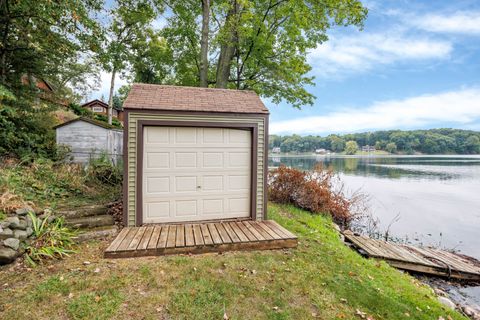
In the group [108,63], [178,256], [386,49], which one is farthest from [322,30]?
[386,49]

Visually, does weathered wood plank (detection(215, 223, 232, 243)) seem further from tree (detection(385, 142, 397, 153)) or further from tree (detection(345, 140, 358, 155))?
tree (detection(385, 142, 397, 153))

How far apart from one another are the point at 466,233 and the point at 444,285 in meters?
5.45

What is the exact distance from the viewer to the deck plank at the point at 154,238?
3.83 m

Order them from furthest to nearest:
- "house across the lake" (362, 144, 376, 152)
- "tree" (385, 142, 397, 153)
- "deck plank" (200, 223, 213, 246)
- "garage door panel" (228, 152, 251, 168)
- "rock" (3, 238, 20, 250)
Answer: "house across the lake" (362, 144, 376, 152), "tree" (385, 142, 397, 153), "garage door panel" (228, 152, 251, 168), "deck plank" (200, 223, 213, 246), "rock" (3, 238, 20, 250)

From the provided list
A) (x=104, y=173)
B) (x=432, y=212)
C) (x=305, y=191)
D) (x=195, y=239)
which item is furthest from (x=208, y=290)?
(x=432, y=212)

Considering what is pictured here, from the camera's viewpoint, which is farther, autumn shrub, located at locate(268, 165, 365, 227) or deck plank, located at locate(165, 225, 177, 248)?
autumn shrub, located at locate(268, 165, 365, 227)

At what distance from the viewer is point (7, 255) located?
3.25 m

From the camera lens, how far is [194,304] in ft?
8.96

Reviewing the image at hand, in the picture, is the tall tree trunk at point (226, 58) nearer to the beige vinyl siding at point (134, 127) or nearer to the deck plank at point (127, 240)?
the beige vinyl siding at point (134, 127)

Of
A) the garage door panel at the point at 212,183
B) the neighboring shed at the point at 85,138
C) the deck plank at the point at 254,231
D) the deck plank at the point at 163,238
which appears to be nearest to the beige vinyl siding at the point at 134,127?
the deck plank at the point at 163,238

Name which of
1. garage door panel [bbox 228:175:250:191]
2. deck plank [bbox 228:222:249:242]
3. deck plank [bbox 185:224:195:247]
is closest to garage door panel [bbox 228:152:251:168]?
garage door panel [bbox 228:175:250:191]

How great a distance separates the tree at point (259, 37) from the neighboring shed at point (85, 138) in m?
4.38

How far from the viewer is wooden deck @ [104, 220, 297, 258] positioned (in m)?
3.79

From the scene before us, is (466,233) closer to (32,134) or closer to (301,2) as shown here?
(301,2)
